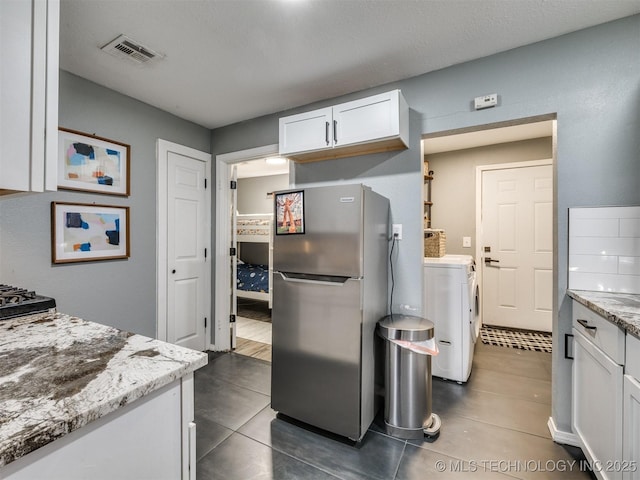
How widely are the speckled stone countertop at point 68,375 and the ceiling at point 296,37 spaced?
164 centimetres

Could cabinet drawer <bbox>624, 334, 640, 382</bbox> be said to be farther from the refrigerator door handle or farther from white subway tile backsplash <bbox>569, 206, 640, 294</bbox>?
the refrigerator door handle

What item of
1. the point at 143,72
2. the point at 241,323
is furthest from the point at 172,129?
the point at 241,323

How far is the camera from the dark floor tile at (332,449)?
1.64 meters

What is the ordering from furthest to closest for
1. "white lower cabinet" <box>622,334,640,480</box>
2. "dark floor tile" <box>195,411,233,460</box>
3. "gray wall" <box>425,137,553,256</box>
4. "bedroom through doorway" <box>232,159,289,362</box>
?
"gray wall" <box>425,137,553,256</box> → "bedroom through doorway" <box>232,159,289,362</box> → "dark floor tile" <box>195,411,233,460</box> → "white lower cabinet" <box>622,334,640,480</box>

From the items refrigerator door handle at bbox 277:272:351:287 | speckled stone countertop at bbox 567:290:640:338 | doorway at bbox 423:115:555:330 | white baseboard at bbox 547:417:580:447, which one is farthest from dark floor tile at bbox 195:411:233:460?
doorway at bbox 423:115:555:330

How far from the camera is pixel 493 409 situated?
2.18m

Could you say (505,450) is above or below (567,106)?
below

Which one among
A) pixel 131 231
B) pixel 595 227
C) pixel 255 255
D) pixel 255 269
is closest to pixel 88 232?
pixel 131 231

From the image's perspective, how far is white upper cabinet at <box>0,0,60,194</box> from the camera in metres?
0.85

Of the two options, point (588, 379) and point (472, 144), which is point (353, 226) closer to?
point (588, 379)

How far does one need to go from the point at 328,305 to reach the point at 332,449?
2.76 ft

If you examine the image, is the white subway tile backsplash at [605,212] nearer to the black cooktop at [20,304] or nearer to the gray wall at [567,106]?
the gray wall at [567,106]

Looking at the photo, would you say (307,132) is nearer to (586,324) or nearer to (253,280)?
(586,324)

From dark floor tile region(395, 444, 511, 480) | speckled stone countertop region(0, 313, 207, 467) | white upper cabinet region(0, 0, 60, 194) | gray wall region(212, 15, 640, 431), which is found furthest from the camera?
gray wall region(212, 15, 640, 431)
